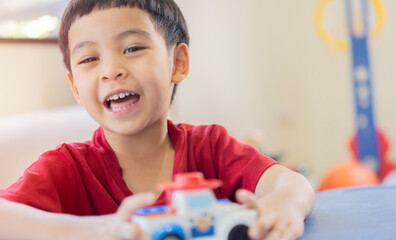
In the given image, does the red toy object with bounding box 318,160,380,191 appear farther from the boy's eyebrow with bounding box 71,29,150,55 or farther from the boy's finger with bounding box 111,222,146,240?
the boy's finger with bounding box 111,222,146,240

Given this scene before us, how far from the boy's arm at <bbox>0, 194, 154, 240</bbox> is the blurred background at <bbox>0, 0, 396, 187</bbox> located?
1629 millimetres

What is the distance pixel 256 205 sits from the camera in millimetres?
472

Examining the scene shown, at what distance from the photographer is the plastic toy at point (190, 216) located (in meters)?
0.41

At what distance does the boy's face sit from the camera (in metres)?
0.68

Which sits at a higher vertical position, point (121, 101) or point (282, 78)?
point (121, 101)

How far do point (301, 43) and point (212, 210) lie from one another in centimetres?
216

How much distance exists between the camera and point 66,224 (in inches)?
19.5

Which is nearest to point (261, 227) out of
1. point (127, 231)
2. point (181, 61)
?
point (127, 231)

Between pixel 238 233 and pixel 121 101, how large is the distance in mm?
313

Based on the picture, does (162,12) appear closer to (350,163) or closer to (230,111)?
(350,163)

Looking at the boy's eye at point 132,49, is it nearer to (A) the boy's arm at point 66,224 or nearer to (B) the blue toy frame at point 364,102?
(A) the boy's arm at point 66,224

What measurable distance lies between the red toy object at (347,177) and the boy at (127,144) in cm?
113

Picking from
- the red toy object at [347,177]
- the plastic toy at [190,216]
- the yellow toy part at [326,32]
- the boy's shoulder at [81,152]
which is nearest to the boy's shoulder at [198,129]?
the boy's shoulder at [81,152]

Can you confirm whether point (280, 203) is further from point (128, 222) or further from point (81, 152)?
point (81, 152)
